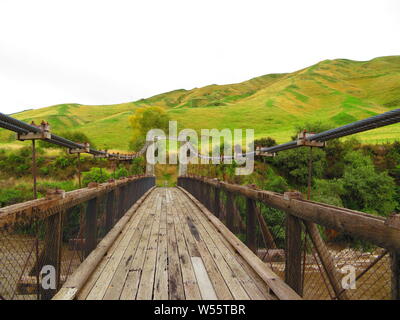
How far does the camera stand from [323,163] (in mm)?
20625

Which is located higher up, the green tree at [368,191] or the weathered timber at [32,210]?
the weathered timber at [32,210]

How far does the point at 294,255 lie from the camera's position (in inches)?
72.1

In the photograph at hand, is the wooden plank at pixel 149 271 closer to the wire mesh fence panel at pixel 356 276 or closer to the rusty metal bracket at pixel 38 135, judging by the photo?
the wire mesh fence panel at pixel 356 276

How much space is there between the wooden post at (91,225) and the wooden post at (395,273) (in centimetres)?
254

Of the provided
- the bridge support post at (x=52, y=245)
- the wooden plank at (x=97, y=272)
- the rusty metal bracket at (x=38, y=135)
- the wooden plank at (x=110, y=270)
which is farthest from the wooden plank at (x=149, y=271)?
the rusty metal bracket at (x=38, y=135)

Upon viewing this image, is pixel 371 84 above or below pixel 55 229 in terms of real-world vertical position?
above

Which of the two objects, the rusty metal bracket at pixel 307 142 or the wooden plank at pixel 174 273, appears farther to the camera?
the rusty metal bracket at pixel 307 142

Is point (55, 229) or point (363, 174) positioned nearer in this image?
point (55, 229)

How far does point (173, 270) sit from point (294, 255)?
1.09m

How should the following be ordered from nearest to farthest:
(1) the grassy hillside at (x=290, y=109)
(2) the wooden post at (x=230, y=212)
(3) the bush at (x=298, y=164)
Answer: (2) the wooden post at (x=230, y=212) < (3) the bush at (x=298, y=164) < (1) the grassy hillside at (x=290, y=109)

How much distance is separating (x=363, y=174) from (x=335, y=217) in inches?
682

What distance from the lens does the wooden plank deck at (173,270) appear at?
1.92 meters
